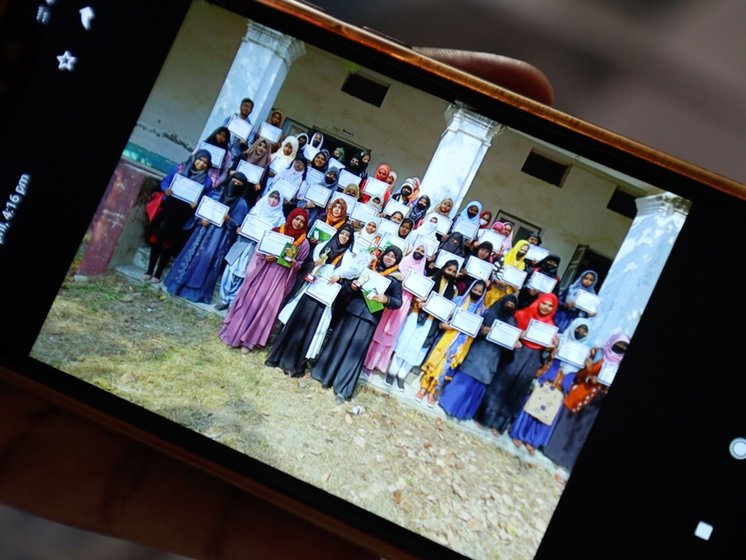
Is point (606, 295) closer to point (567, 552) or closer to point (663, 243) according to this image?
point (663, 243)

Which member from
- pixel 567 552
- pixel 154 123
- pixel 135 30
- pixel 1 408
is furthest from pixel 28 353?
pixel 567 552

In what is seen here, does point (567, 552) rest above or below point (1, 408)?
above

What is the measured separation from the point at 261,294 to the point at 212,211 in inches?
6.3

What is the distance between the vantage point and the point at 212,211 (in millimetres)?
741

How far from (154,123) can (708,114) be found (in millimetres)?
1272

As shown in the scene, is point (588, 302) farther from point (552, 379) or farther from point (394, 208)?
point (394, 208)

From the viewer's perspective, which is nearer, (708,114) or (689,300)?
(689,300)

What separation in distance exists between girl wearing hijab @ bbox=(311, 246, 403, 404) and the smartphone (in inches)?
0.5

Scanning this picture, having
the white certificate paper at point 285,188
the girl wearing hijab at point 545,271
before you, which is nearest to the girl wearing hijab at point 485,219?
the girl wearing hijab at point 545,271

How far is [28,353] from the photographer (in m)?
0.73

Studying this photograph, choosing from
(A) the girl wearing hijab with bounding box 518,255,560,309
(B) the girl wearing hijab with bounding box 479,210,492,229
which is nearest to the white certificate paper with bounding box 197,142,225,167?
(B) the girl wearing hijab with bounding box 479,210,492,229

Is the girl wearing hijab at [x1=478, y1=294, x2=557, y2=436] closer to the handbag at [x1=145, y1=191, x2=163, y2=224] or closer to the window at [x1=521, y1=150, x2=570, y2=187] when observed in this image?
the window at [x1=521, y1=150, x2=570, y2=187]

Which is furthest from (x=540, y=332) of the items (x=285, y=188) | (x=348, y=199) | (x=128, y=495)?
(x=128, y=495)

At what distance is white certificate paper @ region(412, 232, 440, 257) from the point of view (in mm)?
744
